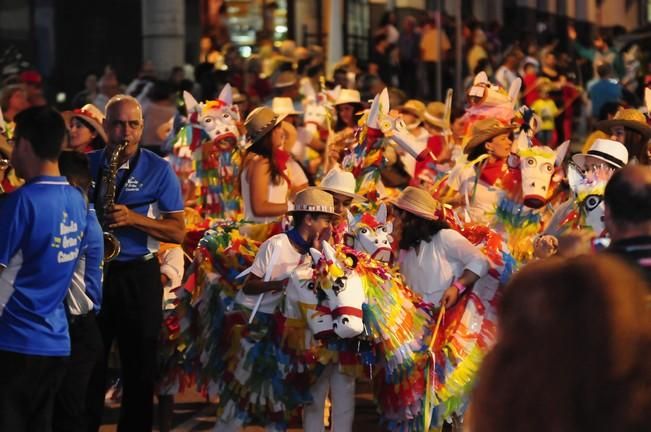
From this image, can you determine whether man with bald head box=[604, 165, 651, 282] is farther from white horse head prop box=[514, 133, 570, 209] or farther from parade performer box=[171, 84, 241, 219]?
parade performer box=[171, 84, 241, 219]

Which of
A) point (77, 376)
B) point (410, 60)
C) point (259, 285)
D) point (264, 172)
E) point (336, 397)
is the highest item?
point (410, 60)

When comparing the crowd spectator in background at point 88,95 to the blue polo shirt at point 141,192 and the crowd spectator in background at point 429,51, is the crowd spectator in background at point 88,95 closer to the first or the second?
the crowd spectator in background at point 429,51

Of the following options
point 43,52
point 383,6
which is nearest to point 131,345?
point 43,52

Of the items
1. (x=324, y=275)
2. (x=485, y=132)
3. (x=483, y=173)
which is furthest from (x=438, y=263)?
(x=485, y=132)

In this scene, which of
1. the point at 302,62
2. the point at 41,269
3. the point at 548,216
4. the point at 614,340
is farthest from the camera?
the point at 302,62

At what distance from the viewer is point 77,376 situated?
786 centimetres

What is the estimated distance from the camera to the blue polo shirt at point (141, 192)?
866 cm

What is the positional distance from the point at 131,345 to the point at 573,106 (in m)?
20.0

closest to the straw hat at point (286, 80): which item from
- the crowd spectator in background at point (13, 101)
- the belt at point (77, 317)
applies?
the crowd spectator in background at point (13, 101)

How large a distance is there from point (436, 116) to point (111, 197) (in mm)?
9440

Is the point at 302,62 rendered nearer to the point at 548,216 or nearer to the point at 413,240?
the point at 548,216

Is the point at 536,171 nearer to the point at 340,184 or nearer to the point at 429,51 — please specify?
the point at 340,184

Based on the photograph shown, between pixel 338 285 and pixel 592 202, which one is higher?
pixel 592 202

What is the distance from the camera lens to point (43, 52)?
90.4ft
